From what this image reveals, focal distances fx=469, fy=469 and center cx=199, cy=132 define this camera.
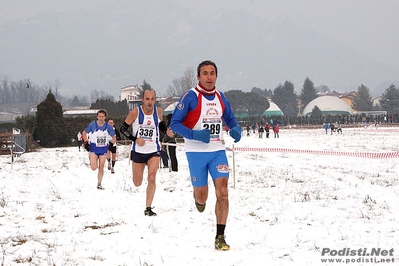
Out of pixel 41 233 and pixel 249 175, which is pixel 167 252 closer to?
pixel 41 233

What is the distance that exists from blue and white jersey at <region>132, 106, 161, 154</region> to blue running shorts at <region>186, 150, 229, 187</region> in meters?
2.73

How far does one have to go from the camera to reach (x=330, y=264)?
497 centimetres

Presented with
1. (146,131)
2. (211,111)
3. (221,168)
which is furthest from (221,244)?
(146,131)

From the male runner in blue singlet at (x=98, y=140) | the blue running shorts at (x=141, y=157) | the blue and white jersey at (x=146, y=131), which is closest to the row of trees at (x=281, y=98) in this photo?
the male runner in blue singlet at (x=98, y=140)

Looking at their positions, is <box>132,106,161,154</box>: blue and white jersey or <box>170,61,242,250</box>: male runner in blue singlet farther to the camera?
<box>132,106,161,154</box>: blue and white jersey

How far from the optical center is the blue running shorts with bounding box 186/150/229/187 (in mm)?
6155

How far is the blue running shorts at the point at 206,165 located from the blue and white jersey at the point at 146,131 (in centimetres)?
273

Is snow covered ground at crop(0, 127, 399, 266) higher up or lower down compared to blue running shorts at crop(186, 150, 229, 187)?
lower down

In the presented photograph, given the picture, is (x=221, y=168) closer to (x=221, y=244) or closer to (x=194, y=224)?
(x=221, y=244)

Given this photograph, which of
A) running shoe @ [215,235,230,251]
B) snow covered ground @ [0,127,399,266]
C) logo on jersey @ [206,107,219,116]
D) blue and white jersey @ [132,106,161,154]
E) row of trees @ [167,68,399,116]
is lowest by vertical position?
snow covered ground @ [0,127,399,266]

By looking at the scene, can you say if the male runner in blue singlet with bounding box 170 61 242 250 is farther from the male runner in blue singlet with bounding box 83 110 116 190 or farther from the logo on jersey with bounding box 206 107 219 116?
the male runner in blue singlet with bounding box 83 110 116 190

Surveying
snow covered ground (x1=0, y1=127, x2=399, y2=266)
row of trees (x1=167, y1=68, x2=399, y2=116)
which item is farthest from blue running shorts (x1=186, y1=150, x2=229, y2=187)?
row of trees (x1=167, y1=68, x2=399, y2=116)

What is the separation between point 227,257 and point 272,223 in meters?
2.19

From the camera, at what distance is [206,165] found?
628 centimetres
